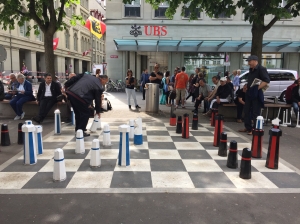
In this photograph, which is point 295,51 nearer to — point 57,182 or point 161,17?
point 161,17

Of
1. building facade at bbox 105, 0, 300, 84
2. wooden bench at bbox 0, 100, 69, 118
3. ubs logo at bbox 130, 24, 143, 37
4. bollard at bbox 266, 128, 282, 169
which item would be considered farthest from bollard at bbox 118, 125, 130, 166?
ubs logo at bbox 130, 24, 143, 37

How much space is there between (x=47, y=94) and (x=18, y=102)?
114 cm

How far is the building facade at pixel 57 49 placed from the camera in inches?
1255

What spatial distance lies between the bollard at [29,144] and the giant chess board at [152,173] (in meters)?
0.12

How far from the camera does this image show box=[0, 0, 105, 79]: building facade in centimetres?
3188

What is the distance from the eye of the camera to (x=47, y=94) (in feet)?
28.3

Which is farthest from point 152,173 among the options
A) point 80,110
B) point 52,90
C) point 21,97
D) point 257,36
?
point 257,36

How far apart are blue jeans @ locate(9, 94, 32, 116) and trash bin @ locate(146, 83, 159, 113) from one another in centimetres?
447

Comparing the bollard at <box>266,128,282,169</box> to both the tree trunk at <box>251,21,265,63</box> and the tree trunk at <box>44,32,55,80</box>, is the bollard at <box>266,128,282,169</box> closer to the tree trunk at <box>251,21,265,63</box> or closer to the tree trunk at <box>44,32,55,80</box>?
the tree trunk at <box>251,21,265,63</box>

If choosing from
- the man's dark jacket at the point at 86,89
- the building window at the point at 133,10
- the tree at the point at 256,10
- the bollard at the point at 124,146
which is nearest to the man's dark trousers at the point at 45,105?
the man's dark jacket at the point at 86,89

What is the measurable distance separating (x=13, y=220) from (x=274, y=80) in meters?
14.4

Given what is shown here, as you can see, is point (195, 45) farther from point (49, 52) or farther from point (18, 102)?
point (18, 102)

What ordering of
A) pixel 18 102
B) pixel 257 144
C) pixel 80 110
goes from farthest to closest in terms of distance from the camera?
pixel 18 102 < pixel 80 110 < pixel 257 144

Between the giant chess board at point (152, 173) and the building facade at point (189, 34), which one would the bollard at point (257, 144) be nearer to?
the giant chess board at point (152, 173)
